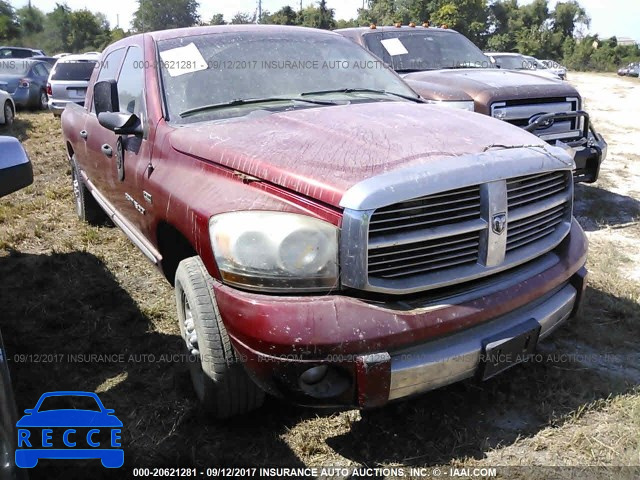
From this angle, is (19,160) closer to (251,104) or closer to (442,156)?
(251,104)

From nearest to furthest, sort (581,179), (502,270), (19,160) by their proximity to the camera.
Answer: (19,160), (502,270), (581,179)

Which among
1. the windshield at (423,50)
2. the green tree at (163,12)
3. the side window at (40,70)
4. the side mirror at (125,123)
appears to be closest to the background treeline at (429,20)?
the green tree at (163,12)

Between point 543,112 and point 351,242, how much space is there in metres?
4.12

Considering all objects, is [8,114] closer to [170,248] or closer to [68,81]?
[68,81]

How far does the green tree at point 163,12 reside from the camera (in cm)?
5891

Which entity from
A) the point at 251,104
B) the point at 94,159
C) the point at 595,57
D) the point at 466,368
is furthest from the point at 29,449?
the point at 595,57

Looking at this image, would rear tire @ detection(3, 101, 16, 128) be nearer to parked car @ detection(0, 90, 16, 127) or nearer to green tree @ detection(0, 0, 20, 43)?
parked car @ detection(0, 90, 16, 127)

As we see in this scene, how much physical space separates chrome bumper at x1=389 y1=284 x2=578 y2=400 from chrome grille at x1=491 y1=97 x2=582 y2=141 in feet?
10.9

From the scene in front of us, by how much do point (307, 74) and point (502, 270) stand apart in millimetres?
1728

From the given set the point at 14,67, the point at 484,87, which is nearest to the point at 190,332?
the point at 484,87

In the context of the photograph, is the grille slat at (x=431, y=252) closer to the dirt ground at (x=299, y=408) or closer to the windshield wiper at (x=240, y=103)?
the dirt ground at (x=299, y=408)

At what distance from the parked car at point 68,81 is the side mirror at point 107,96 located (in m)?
9.09

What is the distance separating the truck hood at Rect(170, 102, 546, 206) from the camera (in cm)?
215

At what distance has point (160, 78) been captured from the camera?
3154 mm
